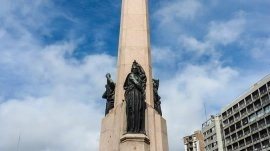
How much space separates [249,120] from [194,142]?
1353 inches

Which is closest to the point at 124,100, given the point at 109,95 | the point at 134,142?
the point at 109,95

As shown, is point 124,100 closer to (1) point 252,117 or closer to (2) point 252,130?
(2) point 252,130

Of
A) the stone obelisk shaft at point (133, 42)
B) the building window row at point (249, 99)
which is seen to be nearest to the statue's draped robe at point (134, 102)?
the stone obelisk shaft at point (133, 42)

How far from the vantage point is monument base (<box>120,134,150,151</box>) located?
11422 millimetres

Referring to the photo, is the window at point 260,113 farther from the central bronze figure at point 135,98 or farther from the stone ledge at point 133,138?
the stone ledge at point 133,138

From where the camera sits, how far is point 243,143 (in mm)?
73062

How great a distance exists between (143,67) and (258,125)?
5917 cm

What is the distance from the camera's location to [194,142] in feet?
340

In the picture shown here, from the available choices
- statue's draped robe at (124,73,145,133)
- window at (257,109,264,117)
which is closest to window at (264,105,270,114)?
window at (257,109,264,117)

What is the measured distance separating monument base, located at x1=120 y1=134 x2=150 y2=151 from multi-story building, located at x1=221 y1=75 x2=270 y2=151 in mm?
57590

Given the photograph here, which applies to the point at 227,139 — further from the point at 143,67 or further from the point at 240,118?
the point at 143,67

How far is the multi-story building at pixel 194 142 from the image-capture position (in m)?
101

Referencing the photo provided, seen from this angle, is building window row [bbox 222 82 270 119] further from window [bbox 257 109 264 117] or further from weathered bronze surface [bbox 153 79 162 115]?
weathered bronze surface [bbox 153 79 162 115]

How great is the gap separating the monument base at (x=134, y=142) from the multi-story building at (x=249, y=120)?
189ft
